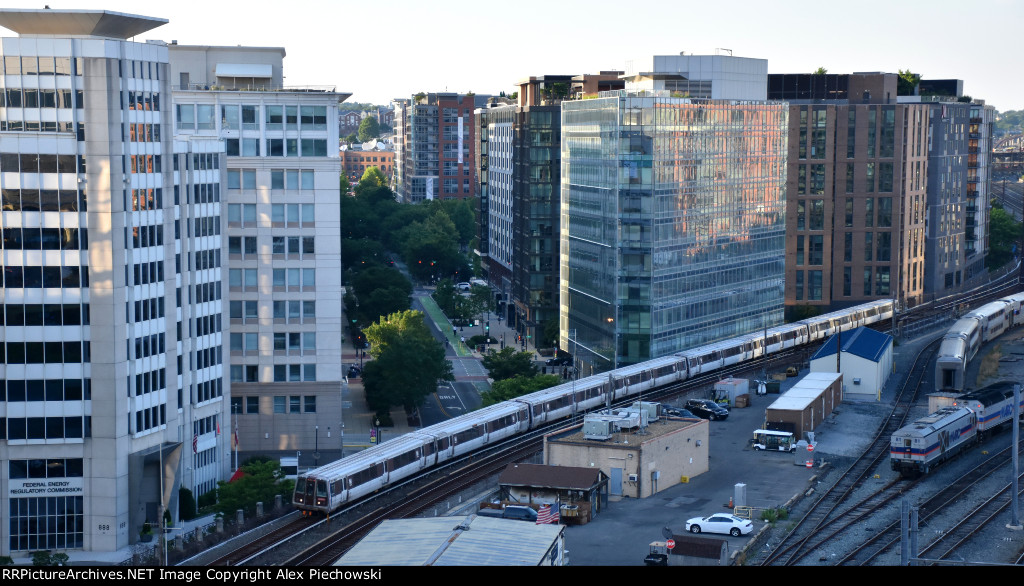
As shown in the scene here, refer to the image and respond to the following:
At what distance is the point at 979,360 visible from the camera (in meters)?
112

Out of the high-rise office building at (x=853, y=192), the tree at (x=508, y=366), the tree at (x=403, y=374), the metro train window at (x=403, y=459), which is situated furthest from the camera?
the high-rise office building at (x=853, y=192)

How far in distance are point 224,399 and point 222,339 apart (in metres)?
3.81

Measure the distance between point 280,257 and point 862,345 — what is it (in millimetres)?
48230

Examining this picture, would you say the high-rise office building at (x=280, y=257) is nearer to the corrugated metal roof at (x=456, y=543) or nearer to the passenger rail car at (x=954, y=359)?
the corrugated metal roof at (x=456, y=543)

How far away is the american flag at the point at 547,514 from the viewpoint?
56103mm

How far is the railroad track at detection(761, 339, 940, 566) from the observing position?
177 feet

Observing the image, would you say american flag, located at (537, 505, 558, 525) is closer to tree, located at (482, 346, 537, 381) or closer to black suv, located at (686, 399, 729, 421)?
black suv, located at (686, 399, 729, 421)

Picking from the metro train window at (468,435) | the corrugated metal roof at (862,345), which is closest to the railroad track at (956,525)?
the corrugated metal roof at (862,345)

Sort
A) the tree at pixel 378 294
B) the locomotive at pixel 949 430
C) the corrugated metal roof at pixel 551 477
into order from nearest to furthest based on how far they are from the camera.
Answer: the corrugated metal roof at pixel 551 477 → the locomotive at pixel 949 430 → the tree at pixel 378 294

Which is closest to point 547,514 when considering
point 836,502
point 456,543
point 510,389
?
point 456,543

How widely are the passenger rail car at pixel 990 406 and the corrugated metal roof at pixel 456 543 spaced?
42017mm

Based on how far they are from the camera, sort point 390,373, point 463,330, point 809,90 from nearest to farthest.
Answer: point 390,373, point 463,330, point 809,90
